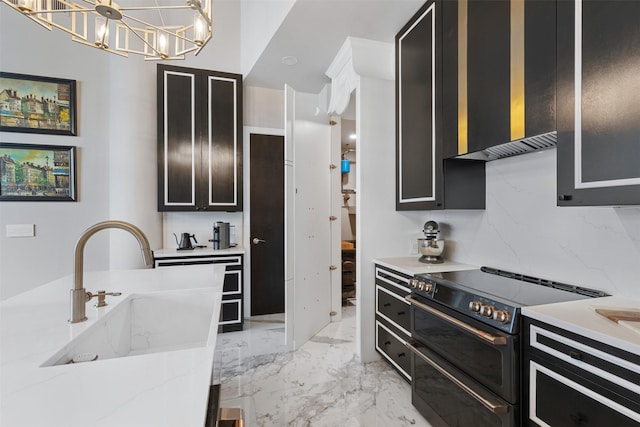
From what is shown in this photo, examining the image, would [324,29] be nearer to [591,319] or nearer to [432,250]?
[432,250]

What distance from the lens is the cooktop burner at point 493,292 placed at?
1383mm

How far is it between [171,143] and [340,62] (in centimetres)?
193

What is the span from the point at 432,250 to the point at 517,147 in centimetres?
96

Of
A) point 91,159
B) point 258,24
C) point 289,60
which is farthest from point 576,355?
point 91,159

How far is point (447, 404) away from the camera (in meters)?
1.67

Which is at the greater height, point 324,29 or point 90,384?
point 324,29

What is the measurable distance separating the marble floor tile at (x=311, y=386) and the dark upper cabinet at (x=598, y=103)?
1602 millimetres

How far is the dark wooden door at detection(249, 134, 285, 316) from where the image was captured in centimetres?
377

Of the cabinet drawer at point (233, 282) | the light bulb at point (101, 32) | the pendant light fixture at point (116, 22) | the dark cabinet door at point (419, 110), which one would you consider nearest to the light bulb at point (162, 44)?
the pendant light fixture at point (116, 22)

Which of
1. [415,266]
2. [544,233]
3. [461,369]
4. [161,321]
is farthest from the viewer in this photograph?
[415,266]

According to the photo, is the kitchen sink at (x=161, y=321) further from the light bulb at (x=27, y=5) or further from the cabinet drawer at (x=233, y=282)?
the cabinet drawer at (x=233, y=282)

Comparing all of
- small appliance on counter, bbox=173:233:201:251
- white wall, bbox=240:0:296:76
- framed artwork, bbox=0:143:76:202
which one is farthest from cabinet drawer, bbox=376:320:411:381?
framed artwork, bbox=0:143:76:202

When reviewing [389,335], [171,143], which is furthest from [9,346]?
[171,143]

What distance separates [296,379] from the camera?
2.38m
